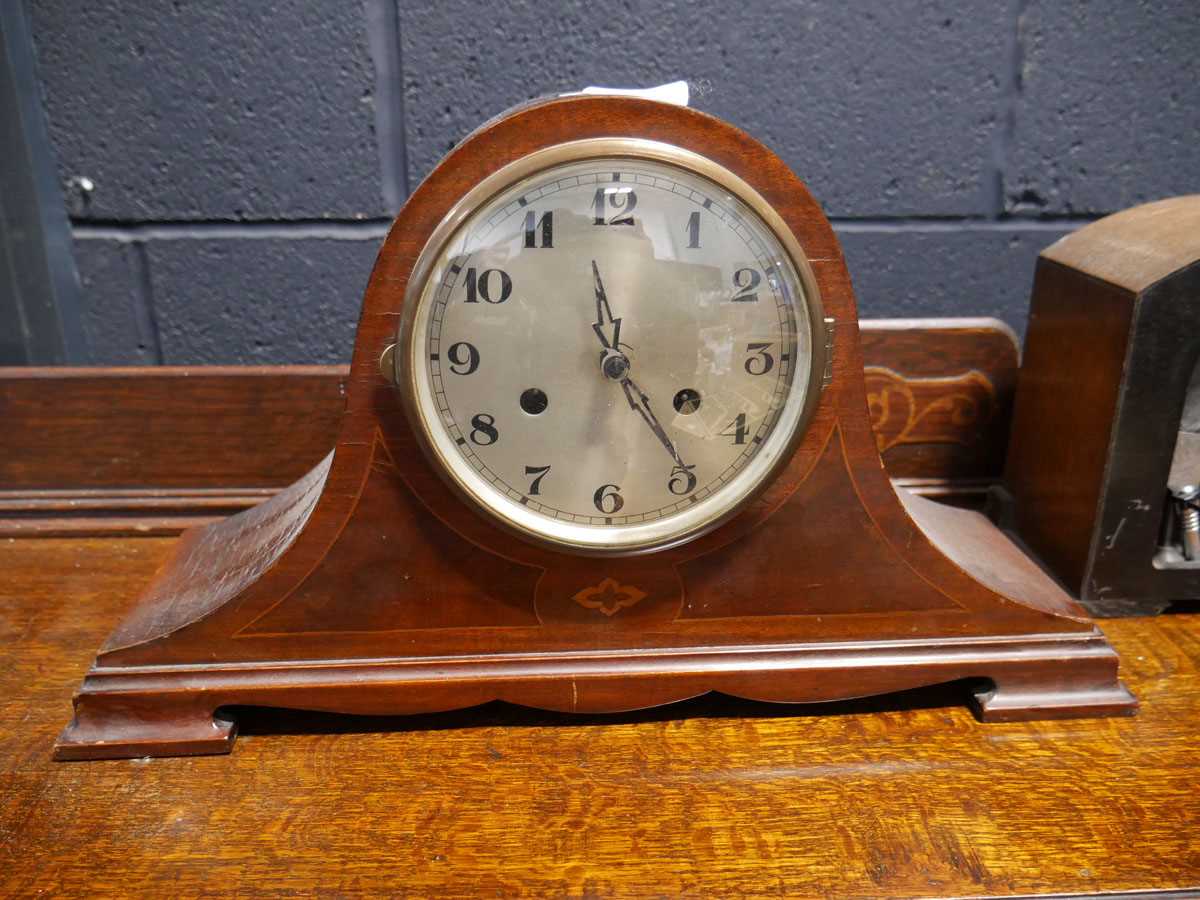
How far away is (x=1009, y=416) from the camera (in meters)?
1.27

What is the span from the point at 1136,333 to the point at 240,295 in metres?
1.13

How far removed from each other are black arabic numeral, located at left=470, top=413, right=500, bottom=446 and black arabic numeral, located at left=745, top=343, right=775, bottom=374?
0.75ft

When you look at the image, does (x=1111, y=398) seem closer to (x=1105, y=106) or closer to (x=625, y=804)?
(x=1105, y=106)

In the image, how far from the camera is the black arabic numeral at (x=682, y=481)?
0.87m

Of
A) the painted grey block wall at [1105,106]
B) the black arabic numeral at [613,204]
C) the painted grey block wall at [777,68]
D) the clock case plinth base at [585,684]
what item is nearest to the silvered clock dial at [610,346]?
the black arabic numeral at [613,204]

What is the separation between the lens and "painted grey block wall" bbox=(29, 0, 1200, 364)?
1.25m

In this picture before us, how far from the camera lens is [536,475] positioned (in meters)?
0.86

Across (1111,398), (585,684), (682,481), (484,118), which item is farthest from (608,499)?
(484,118)

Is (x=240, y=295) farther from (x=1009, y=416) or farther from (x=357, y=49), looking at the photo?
(x=1009, y=416)

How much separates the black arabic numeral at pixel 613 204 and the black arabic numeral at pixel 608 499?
24 centimetres

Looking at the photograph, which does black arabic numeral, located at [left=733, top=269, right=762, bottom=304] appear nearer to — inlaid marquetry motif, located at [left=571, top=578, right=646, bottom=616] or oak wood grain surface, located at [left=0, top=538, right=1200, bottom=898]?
inlaid marquetry motif, located at [left=571, top=578, right=646, bottom=616]

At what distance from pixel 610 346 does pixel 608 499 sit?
0.46 ft

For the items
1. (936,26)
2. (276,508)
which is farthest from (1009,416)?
(276,508)

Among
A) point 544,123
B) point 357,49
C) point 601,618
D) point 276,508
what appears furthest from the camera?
point 357,49
